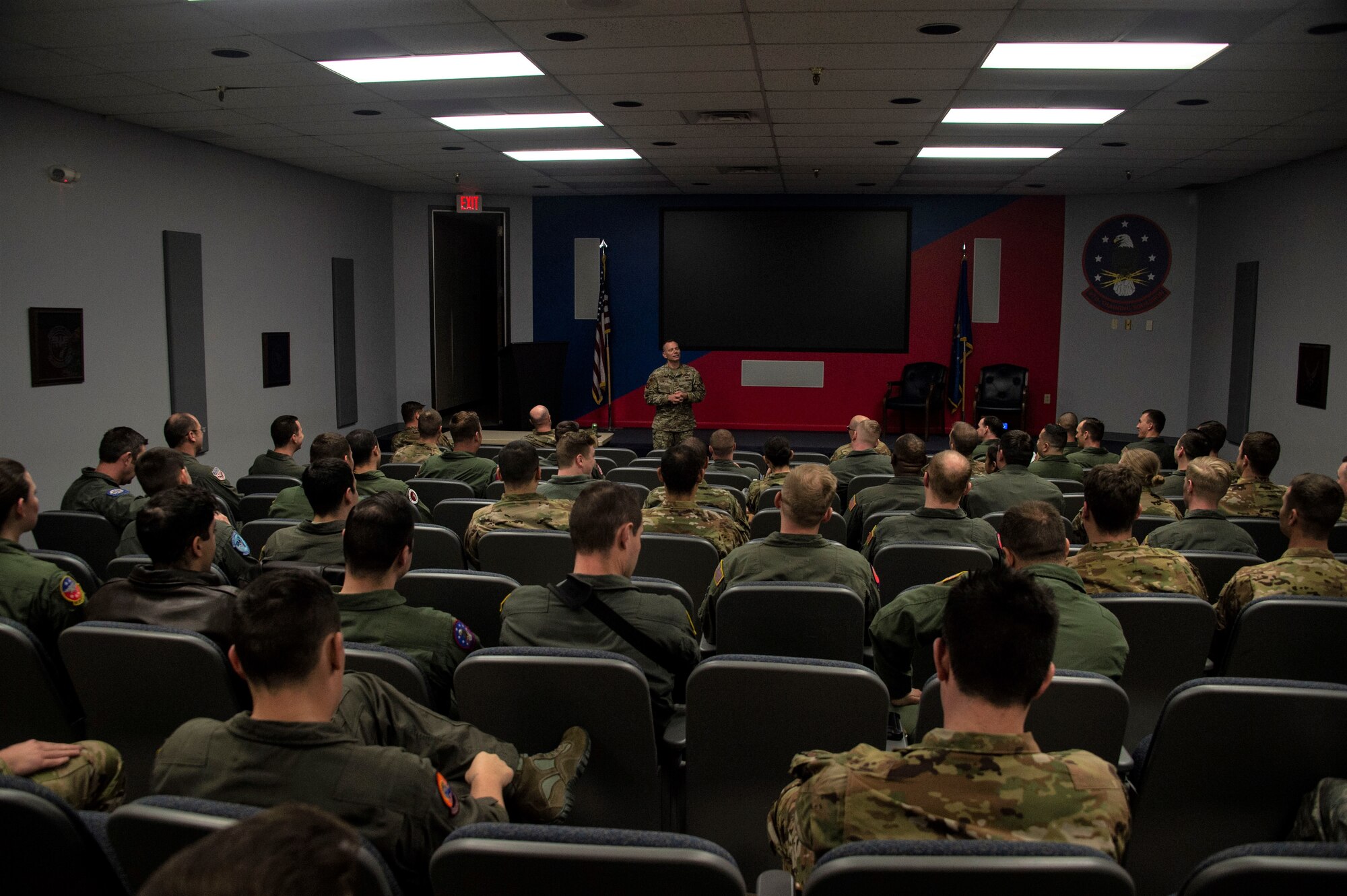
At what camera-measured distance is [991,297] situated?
12648 millimetres

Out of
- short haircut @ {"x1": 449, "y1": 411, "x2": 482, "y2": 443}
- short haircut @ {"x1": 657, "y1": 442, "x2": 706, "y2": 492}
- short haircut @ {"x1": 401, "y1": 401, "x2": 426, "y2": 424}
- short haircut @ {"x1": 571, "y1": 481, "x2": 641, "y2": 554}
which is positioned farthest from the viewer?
short haircut @ {"x1": 401, "y1": 401, "x2": 426, "y2": 424}

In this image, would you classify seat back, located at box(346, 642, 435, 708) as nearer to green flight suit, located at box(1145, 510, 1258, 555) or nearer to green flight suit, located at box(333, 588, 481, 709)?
green flight suit, located at box(333, 588, 481, 709)

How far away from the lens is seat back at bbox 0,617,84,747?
242cm

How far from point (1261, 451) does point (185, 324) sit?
834 centimetres

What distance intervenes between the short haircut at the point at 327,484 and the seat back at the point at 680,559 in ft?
2.95

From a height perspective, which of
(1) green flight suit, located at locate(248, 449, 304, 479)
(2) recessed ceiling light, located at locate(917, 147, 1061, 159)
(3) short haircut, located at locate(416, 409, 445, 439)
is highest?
(2) recessed ceiling light, located at locate(917, 147, 1061, 159)

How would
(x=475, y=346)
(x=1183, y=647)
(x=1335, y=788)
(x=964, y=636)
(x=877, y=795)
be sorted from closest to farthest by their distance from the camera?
(x=877, y=795) → (x=964, y=636) → (x=1335, y=788) → (x=1183, y=647) → (x=475, y=346)

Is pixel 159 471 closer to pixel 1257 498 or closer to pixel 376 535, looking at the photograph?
pixel 376 535

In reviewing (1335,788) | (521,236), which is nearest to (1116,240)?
(521,236)

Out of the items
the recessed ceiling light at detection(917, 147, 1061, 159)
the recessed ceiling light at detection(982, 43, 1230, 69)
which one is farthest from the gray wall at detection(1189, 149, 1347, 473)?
the recessed ceiling light at detection(982, 43, 1230, 69)

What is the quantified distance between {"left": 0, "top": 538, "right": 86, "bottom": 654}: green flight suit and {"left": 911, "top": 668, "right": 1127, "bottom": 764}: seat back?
2.52m

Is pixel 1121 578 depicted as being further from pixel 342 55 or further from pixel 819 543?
pixel 342 55

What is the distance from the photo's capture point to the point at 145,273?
8.15 m

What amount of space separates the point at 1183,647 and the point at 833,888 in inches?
81.5
